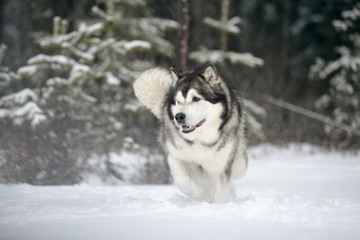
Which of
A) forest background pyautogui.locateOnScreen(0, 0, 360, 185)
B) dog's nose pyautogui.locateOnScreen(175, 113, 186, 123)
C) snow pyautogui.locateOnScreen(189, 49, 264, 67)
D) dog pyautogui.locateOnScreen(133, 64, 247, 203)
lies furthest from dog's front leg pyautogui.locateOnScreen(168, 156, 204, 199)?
snow pyautogui.locateOnScreen(189, 49, 264, 67)

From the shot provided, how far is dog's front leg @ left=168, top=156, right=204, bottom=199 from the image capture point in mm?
4533

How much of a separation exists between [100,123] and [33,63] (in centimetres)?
182

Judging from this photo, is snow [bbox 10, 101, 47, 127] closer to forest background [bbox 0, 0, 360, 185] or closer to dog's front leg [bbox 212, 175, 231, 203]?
forest background [bbox 0, 0, 360, 185]

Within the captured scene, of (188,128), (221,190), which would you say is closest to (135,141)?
(221,190)

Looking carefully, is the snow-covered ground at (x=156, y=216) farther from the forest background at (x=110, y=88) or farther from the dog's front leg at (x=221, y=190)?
the forest background at (x=110, y=88)

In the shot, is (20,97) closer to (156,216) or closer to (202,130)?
(202,130)

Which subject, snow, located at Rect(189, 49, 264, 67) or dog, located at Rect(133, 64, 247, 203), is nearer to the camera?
dog, located at Rect(133, 64, 247, 203)

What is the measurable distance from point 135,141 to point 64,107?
76.9 inches

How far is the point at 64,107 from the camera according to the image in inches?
279

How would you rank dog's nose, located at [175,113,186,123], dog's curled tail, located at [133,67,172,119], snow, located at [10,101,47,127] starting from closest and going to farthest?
1. dog's nose, located at [175,113,186,123]
2. dog's curled tail, located at [133,67,172,119]
3. snow, located at [10,101,47,127]

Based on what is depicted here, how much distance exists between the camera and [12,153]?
21.3ft

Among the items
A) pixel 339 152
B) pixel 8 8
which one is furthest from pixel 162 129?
pixel 8 8

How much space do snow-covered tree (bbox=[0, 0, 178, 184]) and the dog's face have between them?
10.5 ft

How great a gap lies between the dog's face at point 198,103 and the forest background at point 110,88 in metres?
2.89
